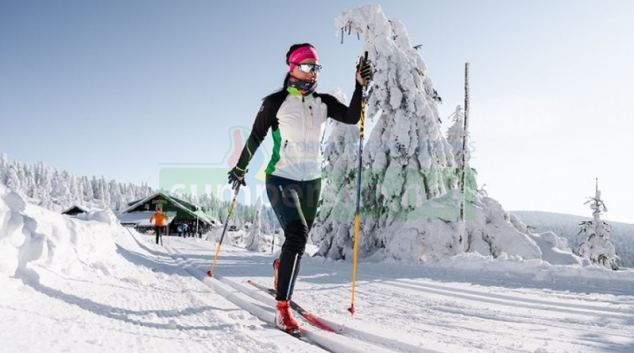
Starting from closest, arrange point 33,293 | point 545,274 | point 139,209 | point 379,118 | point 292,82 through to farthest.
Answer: point 33,293
point 292,82
point 545,274
point 379,118
point 139,209

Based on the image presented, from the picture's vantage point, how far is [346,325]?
2869 mm

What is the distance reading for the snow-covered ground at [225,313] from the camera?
2.26 meters

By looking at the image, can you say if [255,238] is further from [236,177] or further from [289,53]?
[289,53]

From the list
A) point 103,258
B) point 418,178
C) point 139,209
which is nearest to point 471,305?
point 103,258

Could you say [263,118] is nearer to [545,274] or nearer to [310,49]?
[310,49]

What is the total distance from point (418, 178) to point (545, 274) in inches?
354

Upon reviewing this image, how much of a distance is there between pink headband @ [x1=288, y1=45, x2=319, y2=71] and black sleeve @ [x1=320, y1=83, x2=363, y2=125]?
0.41 meters

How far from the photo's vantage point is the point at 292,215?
3.37 m

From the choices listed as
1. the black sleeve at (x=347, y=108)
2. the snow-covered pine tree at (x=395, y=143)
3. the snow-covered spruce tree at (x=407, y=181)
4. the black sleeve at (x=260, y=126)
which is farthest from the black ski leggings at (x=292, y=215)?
the snow-covered pine tree at (x=395, y=143)

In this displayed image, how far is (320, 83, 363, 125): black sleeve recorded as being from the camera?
12.2 feet

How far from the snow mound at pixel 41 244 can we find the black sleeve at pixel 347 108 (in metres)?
3.02

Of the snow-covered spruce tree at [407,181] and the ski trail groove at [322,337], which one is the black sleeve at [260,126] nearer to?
the ski trail groove at [322,337]

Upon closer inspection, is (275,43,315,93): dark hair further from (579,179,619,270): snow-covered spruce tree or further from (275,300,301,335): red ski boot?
(579,179,619,270): snow-covered spruce tree

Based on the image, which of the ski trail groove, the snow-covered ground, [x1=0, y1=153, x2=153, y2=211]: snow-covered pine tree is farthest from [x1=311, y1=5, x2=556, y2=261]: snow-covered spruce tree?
[x1=0, y1=153, x2=153, y2=211]: snow-covered pine tree
